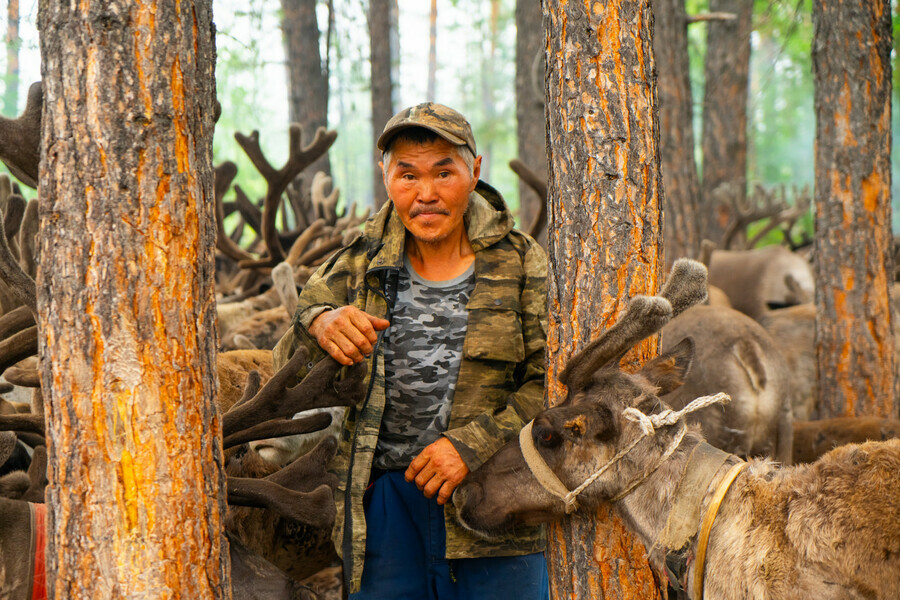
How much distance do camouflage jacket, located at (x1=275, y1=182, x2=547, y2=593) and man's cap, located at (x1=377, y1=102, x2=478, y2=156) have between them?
1.06 ft

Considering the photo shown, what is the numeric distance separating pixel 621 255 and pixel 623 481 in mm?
731

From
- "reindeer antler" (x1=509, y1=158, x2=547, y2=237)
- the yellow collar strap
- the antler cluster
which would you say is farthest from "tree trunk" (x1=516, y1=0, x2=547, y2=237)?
the yellow collar strap

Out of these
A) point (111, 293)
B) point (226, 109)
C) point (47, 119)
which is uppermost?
point (226, 109)

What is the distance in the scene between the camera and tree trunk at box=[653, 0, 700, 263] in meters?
7.45

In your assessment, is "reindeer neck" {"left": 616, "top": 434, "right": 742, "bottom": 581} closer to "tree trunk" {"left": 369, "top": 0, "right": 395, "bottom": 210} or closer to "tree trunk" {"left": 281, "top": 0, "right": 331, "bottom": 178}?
"tree trunk" {"left": 369, "top": 0, "right": 395, "bottom": 210}

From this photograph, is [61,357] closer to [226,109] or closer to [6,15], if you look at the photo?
[6,15]

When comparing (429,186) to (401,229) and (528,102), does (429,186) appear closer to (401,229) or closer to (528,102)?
(401,229)

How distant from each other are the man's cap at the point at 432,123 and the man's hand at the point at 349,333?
0.63 meters

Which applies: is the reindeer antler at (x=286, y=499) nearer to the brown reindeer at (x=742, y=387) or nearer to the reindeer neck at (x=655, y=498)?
the reindeer neck at (x=655, y=498)

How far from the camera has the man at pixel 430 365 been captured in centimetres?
298

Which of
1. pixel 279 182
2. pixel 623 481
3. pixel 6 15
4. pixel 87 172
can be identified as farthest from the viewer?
pixel 279 182

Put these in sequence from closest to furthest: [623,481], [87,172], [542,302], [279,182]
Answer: [87,172], [623,481], [542,302], [279,182]

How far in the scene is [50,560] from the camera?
7.09 ft

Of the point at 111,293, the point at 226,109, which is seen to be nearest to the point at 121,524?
the point at 111,293
